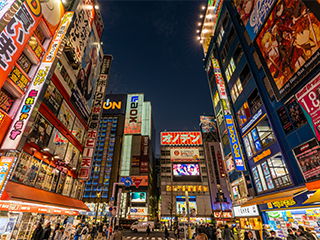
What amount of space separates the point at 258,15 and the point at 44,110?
22.6m

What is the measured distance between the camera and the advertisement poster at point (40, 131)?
1311 cm

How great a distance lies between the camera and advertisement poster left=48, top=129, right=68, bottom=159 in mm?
15670

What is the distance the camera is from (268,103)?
59.6 ft

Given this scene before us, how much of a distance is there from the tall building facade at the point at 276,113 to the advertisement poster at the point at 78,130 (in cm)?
2046

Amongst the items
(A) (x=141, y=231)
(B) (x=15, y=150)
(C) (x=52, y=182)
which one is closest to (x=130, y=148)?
(A) (x=141, y=231)

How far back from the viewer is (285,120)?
1580 cm

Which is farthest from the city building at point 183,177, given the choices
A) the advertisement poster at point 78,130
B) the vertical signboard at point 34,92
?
the vertical signboard at point 34,92

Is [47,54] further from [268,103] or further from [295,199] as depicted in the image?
[295,199]

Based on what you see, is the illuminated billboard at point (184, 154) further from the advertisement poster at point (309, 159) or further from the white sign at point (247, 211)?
the advertisement poster at point (309, 159)

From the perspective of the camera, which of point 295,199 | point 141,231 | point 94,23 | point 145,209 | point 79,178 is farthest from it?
point 145,209

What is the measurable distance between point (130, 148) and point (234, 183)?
61127 mm

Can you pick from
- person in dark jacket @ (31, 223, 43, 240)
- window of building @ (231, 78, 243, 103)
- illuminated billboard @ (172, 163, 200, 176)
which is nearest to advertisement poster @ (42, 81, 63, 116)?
person in dark jacket @ (31, 223, 43, 240)

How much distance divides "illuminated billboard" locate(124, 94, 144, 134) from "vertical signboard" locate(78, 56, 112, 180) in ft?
191

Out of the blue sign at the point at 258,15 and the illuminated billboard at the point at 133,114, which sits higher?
the illuminated billboard at the point at 133,114
